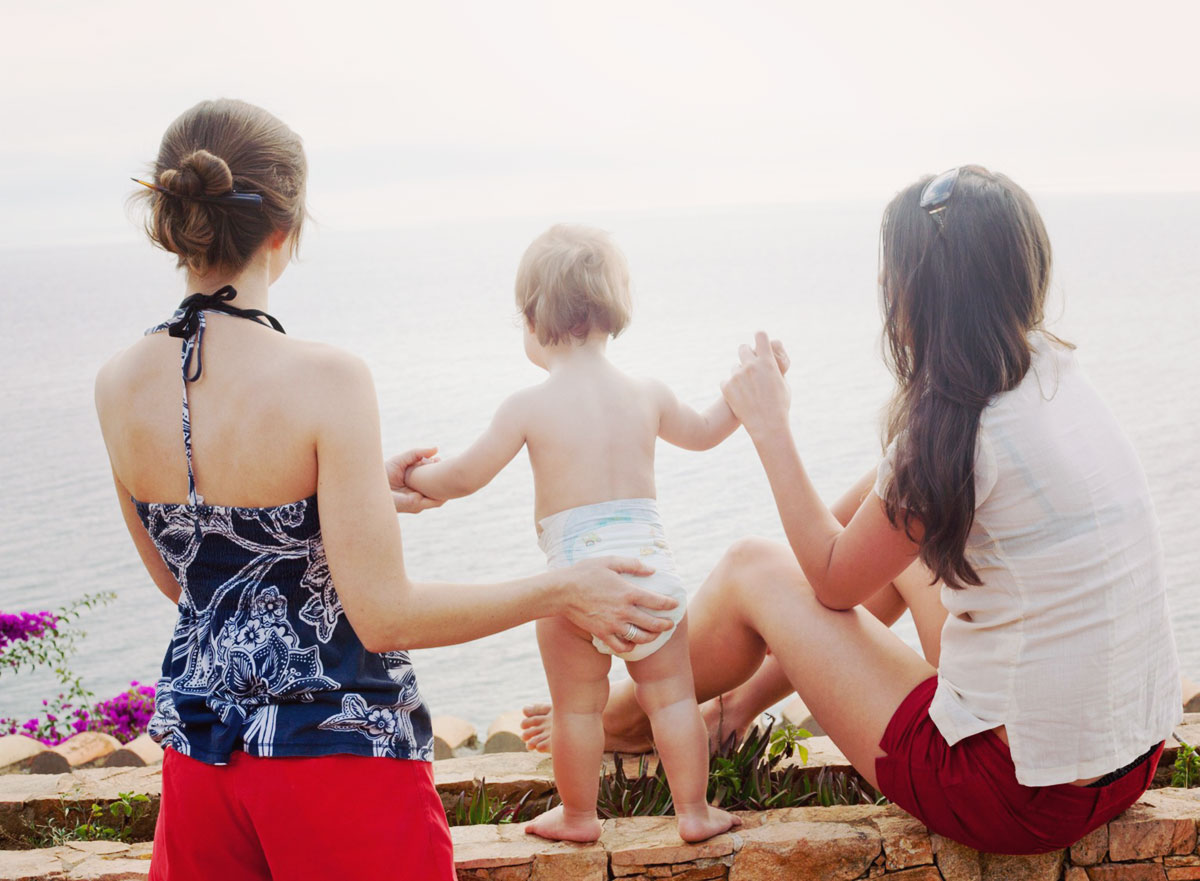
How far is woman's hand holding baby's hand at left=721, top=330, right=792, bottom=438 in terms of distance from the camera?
1.80m

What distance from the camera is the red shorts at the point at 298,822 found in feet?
4.02

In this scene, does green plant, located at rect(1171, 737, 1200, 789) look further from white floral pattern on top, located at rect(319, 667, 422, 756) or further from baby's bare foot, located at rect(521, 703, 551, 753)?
white floral pattern on top, located at rect(319, 667, 422, 756)

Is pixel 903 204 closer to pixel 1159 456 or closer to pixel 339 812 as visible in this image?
pixel 339 812

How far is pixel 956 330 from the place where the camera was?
149 centimetres

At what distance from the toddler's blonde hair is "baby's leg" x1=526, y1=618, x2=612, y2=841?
52 centimetres

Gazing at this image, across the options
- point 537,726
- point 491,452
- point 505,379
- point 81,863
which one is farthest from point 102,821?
point 505,379

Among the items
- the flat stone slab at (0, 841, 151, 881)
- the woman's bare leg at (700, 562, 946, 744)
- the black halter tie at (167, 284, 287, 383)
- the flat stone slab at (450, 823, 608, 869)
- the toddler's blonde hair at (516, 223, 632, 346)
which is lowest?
the flat stone slab at (0, 841, 151, 881)

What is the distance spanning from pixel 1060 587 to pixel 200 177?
120 centimetres

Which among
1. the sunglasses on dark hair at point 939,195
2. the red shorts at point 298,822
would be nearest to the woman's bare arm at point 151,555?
the red shorts at point 298,822

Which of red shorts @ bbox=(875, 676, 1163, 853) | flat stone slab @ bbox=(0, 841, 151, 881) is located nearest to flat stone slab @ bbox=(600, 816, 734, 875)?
red shorts @ bbox=(875, 676, 1163, 853)

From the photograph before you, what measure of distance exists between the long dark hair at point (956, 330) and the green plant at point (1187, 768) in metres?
0.82

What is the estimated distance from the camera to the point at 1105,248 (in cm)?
1245

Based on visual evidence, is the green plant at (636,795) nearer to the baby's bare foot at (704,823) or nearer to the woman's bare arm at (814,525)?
the baby's bare foot at (704,823)

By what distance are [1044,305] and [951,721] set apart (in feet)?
1.99
